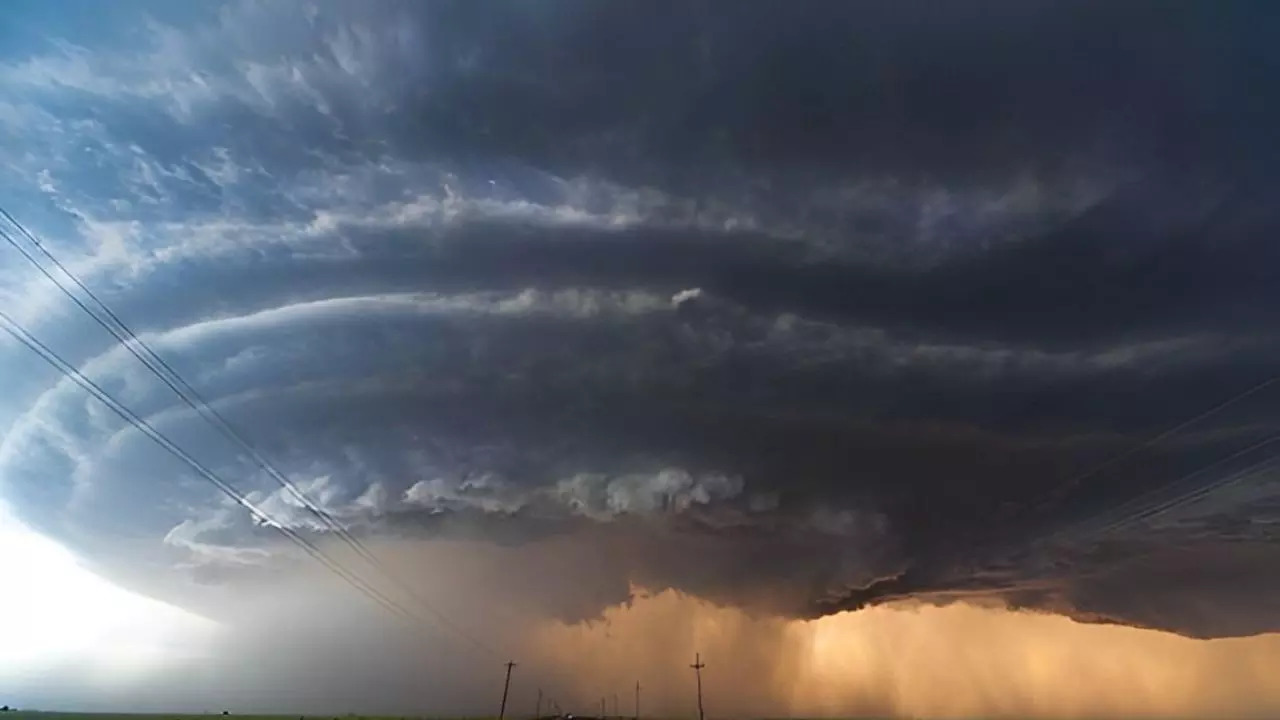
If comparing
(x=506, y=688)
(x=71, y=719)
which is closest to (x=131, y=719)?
(x=71, y=719)

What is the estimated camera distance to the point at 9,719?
561 feet

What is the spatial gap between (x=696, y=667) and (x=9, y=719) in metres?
162

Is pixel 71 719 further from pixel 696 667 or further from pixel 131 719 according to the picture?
pixel 696 667

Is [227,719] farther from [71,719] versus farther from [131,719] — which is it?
[71,719]

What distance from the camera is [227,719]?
19762 centimetres

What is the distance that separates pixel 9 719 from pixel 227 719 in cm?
4648

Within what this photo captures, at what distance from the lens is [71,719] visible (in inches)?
6245

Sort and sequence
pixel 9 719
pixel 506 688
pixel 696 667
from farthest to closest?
pixel 696 667 → pixel 9 719 → pixel 506 688

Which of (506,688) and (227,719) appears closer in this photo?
(506,688)

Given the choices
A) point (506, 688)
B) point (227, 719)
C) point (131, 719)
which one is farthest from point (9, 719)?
point (506, 688)

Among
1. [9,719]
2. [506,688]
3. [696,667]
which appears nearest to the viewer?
[506,688]

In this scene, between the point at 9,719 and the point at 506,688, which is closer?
the point at 506,688

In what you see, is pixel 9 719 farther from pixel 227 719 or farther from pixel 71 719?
pixel 227 719

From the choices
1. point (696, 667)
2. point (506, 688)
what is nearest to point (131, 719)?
point (506, 688)
